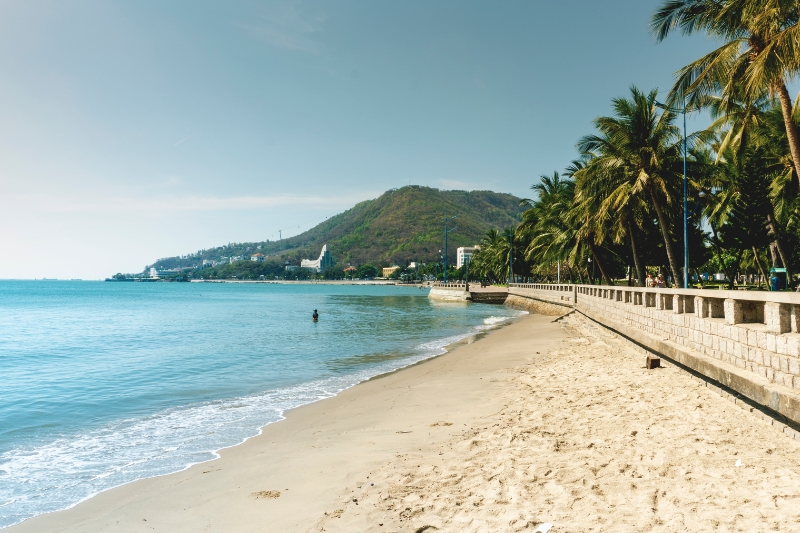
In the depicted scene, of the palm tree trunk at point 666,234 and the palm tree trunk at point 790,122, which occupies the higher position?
the palm tree trunk at point 790,122

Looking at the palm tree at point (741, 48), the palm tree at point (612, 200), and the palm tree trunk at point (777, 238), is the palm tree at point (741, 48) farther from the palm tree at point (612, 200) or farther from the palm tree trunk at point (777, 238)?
the palm tree trunk at point (777, 238)

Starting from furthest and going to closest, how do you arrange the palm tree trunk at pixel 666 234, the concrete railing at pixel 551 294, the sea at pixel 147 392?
the concrete railing at pixel 551 294 → the palm tree trunk at pixel 666 234 → the sea at pixel 147 392

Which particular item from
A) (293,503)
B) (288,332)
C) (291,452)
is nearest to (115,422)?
(291,452)

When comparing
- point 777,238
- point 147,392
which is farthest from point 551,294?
point 147,392

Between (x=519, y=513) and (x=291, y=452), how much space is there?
12.2ft

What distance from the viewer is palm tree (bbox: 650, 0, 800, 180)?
37.0 feet

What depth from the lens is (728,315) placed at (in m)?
8.09

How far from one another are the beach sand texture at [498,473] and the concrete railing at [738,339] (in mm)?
398

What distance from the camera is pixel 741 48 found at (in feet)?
45.6

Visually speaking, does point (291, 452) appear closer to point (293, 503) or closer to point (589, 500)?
point (293, 503)

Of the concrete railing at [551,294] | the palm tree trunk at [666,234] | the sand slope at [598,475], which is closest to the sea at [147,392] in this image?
the sand slope at [598,475]

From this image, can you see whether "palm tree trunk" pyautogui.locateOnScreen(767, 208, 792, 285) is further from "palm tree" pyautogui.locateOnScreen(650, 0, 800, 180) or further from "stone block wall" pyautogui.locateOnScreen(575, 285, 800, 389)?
"stone block wall" pyautogui.locateOnScreen(575, 285, 800, 389)

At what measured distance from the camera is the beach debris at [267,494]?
542 cm

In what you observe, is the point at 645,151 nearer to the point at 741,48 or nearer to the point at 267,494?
the point at 741,48
